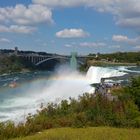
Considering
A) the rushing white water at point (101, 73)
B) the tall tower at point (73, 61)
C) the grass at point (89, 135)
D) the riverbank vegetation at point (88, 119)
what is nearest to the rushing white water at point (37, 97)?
the rushing white water at point (101, 73)

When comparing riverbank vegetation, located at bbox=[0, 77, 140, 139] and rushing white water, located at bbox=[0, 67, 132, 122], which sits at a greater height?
riverbank vegetation, located at bbox=[0, 77, 140, 139]

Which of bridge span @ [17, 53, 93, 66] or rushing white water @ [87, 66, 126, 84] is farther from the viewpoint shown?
bridge span @ [17, 53, 93, 66]

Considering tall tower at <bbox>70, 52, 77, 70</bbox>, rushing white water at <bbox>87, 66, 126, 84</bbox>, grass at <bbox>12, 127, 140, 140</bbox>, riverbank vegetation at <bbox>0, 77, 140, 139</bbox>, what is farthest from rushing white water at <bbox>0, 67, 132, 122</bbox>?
tall tower at <bbox>70, 52, 77, 70</bbox>

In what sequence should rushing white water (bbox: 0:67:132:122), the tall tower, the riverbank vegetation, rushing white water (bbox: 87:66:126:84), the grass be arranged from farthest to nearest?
the tall tower, rushing white water (bbox: 87:66:126:84), rushing white water (bbox: 0:67:132:122), the riverbank vegetation, the grass

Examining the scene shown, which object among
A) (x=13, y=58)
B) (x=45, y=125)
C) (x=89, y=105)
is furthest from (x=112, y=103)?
(x=13, y=58)

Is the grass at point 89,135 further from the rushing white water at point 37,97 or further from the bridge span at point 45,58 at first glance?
the bridge span at point 45,58

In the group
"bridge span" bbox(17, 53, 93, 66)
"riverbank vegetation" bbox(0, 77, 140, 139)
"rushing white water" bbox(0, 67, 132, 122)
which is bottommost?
"rushing white water" bbox(0, 67, 132, 122)

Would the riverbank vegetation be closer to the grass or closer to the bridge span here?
the grass

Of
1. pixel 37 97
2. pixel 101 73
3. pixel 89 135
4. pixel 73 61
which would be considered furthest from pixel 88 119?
pixel 73 61

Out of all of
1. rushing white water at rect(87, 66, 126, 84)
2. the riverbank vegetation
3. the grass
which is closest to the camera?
the grass

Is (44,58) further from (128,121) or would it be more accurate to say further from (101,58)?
(128,121)

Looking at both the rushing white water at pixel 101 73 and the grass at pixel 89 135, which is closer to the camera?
the grass at pixel 89 135
